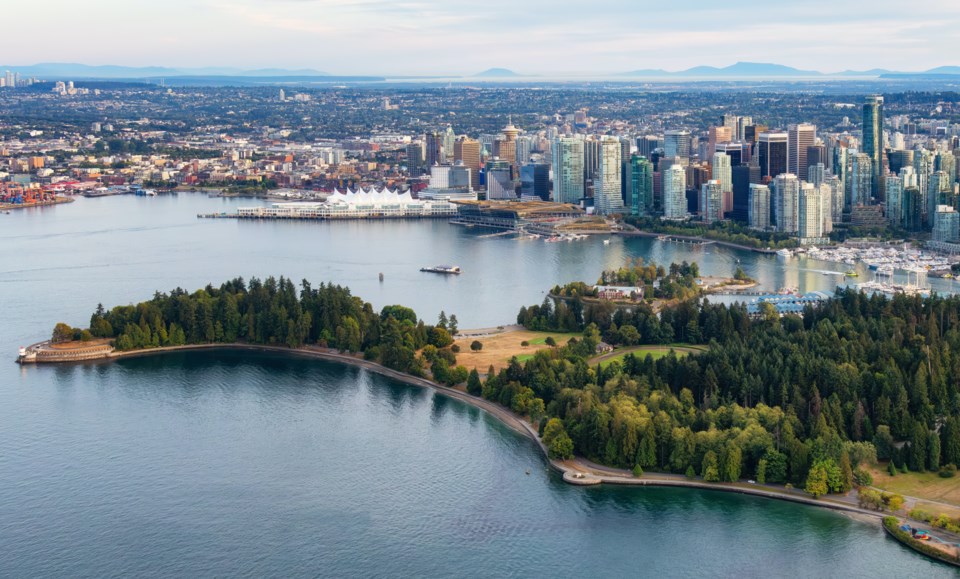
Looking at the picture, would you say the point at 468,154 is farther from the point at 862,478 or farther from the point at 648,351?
the point at 862,478

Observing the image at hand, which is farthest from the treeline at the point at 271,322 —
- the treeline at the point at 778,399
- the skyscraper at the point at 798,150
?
the skyscraper at the point at 798,150

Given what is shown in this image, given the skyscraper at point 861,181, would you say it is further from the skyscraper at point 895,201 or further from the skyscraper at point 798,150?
the skyscraper at point 798,150

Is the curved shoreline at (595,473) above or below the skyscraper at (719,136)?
below

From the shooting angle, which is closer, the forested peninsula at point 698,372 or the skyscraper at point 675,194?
the forested peninsula at point 698,372

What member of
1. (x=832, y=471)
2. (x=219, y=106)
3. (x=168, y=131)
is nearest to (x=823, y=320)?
(x=832, y=471)

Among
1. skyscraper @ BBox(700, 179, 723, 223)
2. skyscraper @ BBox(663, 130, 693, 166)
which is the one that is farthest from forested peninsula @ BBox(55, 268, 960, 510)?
skyscraper @ BBox(663, 130, 693, 166)

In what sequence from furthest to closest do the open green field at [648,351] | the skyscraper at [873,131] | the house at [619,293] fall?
the skyscraper at [873,131]
the house at [619,293]
the open green field at [648,351]

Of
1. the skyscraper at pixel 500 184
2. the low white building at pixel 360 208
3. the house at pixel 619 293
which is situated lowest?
the house at pixel 619 293
